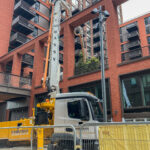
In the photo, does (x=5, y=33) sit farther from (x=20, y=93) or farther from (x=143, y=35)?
(x=143, y=35)

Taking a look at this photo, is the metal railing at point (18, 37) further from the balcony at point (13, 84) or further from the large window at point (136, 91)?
the large window at point (136, 91)

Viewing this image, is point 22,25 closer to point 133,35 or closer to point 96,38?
point 96,38

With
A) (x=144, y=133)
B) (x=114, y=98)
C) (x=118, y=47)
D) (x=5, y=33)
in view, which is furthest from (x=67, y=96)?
(x=5, y=33)

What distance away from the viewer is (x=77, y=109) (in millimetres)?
7023

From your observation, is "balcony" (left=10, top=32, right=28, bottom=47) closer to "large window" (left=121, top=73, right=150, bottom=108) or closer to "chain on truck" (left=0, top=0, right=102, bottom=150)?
"chain on truck" (left=0, top=0, right=102, bottom=150)

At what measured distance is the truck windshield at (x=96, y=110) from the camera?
7.23 metres

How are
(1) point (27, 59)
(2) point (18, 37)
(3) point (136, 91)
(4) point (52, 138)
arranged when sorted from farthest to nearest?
(2) point (18, 37) < (1) point (27, 59) < (3) point (136, 91) < (4) point (52, 138)

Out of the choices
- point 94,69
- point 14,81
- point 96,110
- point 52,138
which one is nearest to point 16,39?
point 14,81

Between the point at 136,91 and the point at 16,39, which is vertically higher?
the point at 16,39

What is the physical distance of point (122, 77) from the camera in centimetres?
1245

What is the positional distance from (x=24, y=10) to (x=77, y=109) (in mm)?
29736

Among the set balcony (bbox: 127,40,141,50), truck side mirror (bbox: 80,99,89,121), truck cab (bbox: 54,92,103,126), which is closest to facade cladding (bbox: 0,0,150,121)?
truck cab (bbox: 54,92,103,126)

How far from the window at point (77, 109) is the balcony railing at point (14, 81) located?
37.3ft

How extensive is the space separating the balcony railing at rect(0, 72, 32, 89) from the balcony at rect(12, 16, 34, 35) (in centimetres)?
1496
